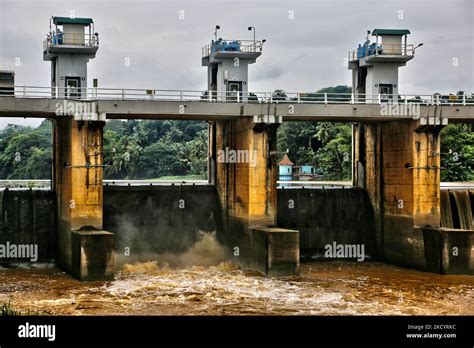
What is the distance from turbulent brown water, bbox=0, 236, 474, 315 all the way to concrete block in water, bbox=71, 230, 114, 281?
52cm

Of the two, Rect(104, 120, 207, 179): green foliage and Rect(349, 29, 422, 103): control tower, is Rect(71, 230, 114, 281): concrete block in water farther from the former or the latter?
Rect(104, 120, 207, 179): green foliage

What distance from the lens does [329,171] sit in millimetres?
75562

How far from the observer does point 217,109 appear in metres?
36.9

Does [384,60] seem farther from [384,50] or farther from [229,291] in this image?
[229,291]

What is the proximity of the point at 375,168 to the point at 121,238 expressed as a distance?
49.9 ft

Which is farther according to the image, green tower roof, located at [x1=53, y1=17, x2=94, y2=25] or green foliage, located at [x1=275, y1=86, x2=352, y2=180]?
green foliage, located at [x1=275, y1=86, x2=352, y2=180]

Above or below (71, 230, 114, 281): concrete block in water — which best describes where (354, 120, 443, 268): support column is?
above

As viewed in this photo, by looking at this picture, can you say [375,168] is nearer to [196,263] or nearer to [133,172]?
[196,263]

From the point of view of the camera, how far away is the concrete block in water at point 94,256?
1262 inches

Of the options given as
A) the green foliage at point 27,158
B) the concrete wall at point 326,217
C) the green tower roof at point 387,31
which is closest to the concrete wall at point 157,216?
the concrete wall at point 326,217

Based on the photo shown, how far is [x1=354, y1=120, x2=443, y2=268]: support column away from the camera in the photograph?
38.1 m

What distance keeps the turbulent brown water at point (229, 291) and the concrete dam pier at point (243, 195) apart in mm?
1084

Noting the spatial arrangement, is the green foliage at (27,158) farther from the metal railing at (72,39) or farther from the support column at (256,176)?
the support column at (256,176)

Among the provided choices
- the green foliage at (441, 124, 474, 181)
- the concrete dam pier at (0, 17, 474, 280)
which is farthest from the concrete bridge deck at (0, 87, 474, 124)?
the green foliage at (441, 124, 474, 181)
